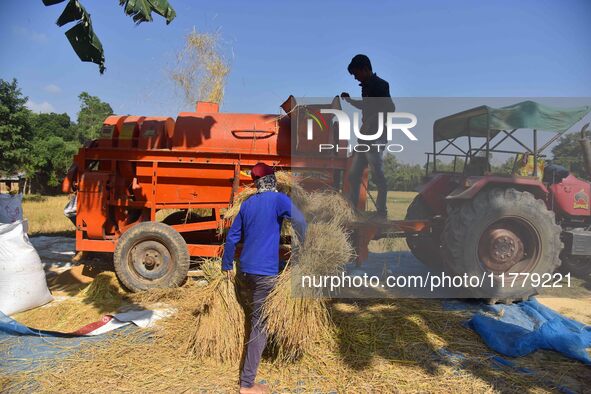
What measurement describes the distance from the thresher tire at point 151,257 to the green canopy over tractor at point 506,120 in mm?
3462

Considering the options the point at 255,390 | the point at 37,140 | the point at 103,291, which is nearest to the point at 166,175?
the point at 103,291

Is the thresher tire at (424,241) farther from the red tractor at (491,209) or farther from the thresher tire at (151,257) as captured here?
the thresher tire at (151,257)

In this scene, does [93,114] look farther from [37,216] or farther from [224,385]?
[224,385]

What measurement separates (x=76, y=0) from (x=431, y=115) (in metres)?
3.64

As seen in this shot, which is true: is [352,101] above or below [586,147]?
above

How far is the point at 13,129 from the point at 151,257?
19.4 metres

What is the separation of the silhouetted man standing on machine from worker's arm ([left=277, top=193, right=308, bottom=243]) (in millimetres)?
1284

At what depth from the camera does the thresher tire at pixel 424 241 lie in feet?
15.3

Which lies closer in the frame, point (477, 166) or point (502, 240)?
point (477, 166)

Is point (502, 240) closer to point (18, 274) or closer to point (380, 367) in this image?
point (380, 367)

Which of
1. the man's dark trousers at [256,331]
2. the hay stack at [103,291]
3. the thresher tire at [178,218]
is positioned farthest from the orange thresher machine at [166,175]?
the man's dark trousers at [256,331]

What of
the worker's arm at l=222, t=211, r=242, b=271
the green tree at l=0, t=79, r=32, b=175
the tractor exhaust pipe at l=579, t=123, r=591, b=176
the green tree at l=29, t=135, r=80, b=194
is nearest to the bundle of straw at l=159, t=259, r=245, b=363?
the worker's arm at l=222, t=211, r=242, b=271

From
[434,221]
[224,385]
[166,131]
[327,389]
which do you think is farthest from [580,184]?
[166,131]

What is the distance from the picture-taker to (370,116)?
4035 millimetres
